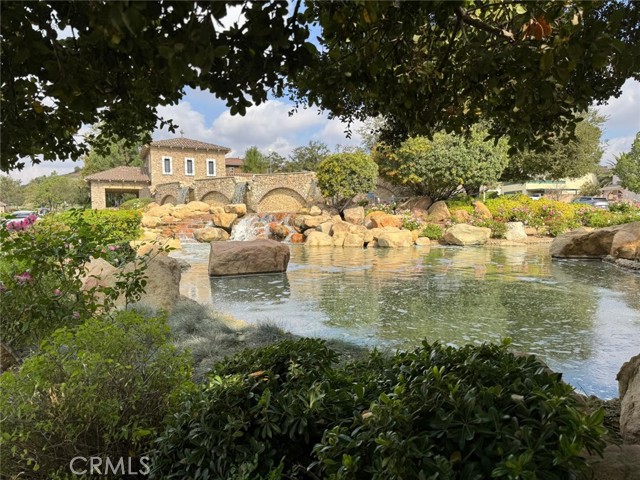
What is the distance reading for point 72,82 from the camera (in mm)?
1598

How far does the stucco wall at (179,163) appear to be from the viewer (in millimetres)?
46344

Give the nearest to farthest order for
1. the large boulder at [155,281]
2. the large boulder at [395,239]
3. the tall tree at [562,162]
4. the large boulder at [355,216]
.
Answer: the large boulder at [155,281] → the large boulder at [395,239] → the large boulder at [355,216] → the tall tree at [562,162]

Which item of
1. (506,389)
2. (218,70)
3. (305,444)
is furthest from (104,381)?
(506,389)

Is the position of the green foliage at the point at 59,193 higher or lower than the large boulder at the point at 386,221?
higher

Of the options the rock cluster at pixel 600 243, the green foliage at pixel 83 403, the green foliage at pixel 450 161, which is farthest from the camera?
the green foliage at pixel 450 161

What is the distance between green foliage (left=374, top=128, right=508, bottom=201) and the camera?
29375 millimetres

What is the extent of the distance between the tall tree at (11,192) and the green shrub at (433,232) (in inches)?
2697

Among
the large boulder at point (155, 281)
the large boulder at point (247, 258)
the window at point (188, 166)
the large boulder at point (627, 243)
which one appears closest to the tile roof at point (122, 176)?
the window at point (188, 166)

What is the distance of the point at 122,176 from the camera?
4662 cm

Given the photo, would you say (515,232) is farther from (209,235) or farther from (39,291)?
(39,291)

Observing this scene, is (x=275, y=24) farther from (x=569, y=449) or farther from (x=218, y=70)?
(x=569, y=449)

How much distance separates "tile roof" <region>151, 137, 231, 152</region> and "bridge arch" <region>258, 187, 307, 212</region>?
13073 millimetres

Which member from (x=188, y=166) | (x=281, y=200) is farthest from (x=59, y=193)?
(x=281, y=200)

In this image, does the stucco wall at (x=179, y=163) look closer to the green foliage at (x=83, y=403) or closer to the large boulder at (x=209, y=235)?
the large boulder at (x=209, y=235)
